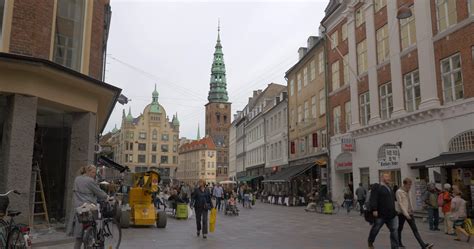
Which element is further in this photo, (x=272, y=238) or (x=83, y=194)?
(x=272, y=238)

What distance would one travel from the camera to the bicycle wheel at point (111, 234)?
963 cm

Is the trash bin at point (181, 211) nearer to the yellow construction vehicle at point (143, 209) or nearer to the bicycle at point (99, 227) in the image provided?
the yellow construction vehicle at point (143, 209)

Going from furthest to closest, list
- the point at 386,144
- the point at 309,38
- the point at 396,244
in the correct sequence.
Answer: the point at 309,38 < the point at 386,144 < the point at 396,244

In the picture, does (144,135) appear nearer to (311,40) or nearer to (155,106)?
(155,106)

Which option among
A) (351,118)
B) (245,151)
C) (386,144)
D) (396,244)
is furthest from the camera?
(245,151)

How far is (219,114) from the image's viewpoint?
132 meters

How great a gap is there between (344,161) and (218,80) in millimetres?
99898

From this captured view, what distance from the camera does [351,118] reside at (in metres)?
30.4

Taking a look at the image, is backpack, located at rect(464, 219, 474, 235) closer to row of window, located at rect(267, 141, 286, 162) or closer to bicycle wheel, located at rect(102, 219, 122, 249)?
bicycle wheel, located at rect(102, 219, 122, 249)

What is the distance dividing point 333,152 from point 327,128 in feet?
7.27

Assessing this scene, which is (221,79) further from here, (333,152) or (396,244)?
(396,244)

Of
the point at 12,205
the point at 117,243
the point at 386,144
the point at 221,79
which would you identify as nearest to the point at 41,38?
the point at 12,205

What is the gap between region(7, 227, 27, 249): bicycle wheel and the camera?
825 centimetres

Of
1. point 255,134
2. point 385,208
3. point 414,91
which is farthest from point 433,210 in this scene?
point 255,134
